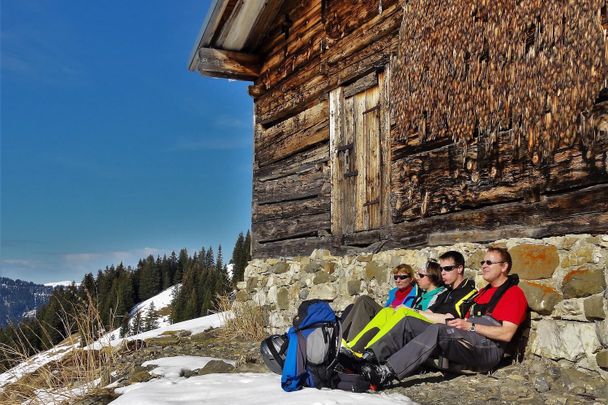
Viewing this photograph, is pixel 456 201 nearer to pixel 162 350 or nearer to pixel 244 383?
Result: pixel 244 383

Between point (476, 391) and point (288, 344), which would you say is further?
point (288, 344)

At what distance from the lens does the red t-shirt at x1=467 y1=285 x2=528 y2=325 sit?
14.9 ft

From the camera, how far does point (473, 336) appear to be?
4.49 m

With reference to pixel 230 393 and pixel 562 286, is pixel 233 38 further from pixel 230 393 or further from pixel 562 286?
pixel 562 286

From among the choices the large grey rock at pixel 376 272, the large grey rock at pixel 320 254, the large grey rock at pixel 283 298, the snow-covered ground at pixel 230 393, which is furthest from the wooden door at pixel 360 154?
the snow-covered ground at pixel 230 393

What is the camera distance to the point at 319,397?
12.8ft

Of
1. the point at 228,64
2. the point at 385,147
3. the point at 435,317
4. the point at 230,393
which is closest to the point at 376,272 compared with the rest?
the point at 385,147

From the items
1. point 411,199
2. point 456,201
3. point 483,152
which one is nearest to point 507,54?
point 483,152

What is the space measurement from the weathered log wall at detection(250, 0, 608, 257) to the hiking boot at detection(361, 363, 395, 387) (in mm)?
1734

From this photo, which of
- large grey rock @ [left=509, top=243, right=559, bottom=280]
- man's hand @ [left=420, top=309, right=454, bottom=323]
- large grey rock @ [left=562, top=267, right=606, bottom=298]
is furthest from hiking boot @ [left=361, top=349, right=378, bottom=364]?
large grey rock @ [left=562, top=267, right=606, bottom=298]

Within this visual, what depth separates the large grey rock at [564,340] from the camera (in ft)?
14.1

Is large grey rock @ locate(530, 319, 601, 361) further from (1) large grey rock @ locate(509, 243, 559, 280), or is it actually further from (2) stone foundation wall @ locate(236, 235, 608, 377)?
(1) large grey rock @ locate(509, 243, 559, 280)

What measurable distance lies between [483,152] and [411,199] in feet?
3.64

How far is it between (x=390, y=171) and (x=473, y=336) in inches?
101
